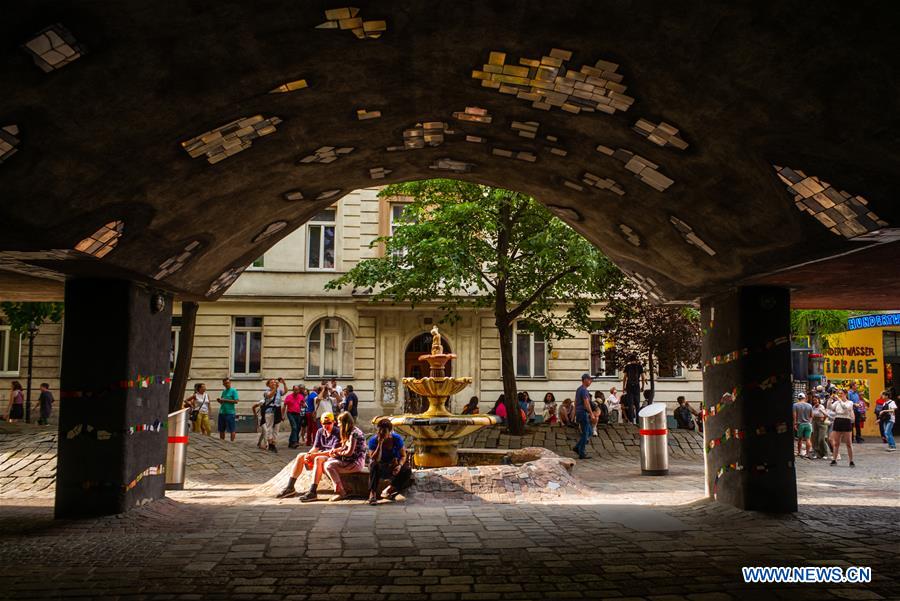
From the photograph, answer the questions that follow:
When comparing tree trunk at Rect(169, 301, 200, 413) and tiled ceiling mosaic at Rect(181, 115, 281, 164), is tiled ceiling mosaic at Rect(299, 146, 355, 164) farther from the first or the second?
tree trunk at Rect(169, 301, 200, 413)

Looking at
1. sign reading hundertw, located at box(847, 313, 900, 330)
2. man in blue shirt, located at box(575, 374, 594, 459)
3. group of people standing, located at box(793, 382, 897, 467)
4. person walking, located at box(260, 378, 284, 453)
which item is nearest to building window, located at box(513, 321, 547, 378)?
man in blue shirt, located at box(575, 374, 594, 459)

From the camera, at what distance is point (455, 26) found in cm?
583

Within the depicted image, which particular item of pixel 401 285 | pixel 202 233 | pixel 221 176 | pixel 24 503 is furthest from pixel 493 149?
pixel 401 285

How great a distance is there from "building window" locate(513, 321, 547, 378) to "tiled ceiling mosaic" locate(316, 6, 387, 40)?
81.3ft

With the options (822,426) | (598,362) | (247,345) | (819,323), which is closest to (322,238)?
(247,345)

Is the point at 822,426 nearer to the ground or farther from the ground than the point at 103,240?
nearer to the ground

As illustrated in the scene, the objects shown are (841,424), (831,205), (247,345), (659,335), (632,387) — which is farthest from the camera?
(247,345)

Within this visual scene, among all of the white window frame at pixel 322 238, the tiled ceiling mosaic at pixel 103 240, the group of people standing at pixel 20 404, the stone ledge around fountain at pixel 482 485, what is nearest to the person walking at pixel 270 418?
the stone ledge around fountain at pixel 482 485

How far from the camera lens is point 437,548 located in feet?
26.2

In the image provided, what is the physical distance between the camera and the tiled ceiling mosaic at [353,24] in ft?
18.0

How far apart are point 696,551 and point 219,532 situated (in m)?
5.27

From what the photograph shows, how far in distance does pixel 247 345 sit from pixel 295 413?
30.8 feet

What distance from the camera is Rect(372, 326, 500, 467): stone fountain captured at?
49.7 feet

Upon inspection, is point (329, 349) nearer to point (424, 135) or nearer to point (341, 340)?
point (341, 340)
